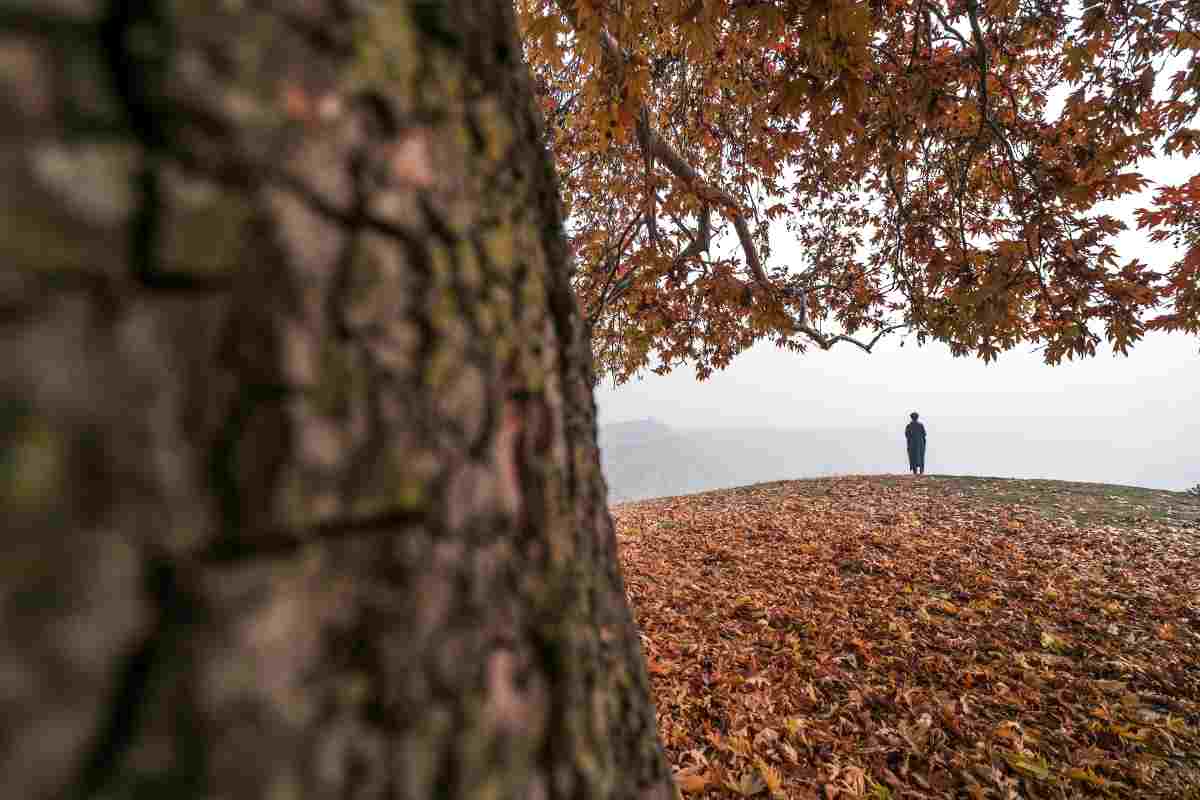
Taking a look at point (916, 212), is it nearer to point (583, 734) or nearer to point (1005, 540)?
point (1005, 540)

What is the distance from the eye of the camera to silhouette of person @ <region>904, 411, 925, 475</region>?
1381cm

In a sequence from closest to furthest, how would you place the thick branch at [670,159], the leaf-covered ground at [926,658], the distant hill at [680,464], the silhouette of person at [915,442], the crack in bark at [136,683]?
the crack in bark at [136,683] → the leaf-covered ground at [926,658] → the thick branch at [670,159] → the silhouette of person at [915,442] → the distant hill at [680,464]

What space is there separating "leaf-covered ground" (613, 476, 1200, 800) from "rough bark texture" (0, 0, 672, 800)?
2681 millimetres

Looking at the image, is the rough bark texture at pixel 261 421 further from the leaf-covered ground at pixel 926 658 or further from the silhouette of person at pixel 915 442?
the silhouette of person at pixel 915 442

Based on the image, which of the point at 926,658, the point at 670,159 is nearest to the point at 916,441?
the point at 926,658

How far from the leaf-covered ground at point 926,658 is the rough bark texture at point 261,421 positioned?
268 cm

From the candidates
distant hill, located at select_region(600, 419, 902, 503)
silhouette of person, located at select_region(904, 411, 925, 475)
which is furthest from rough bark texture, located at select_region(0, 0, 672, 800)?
distant hill, located at select_region(600, 419, 902, 503)

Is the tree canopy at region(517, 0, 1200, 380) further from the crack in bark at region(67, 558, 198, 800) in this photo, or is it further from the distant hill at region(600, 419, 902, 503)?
the distant hill at region(600, 419, 902, 503)

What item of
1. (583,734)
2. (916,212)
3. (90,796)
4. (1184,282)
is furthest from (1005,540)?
(90,796)

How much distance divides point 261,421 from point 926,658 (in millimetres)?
4545

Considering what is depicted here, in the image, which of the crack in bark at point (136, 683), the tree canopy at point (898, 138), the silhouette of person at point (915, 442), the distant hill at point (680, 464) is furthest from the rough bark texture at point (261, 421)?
the distant hill at point (680, 464)

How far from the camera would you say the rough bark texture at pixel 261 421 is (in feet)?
0.97

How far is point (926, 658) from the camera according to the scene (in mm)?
3758

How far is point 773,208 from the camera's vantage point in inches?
297
